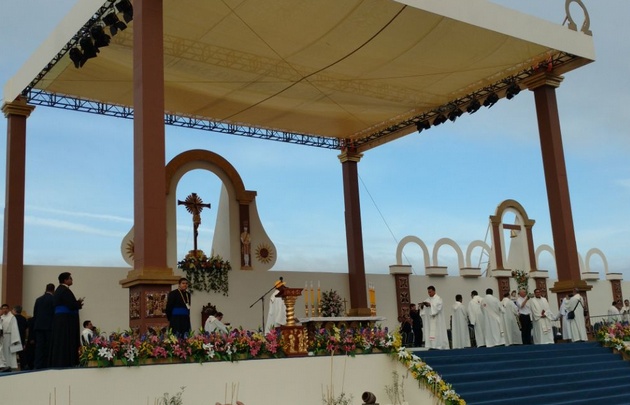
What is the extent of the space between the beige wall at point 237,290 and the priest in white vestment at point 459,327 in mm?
5299

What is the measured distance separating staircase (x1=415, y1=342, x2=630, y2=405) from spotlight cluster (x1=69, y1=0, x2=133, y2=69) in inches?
302

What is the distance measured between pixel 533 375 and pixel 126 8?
9395 millimetres

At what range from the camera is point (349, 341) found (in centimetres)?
1143

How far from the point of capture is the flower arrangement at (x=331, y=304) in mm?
20359

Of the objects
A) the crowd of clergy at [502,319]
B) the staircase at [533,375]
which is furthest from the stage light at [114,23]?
the crowd of clergy at [502,319]

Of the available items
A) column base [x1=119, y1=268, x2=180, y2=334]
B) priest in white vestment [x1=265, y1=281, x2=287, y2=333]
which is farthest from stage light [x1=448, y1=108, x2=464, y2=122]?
column base [x1=119, y1=268, x2=180, y2=334]

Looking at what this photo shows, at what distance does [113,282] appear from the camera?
56.0 ft

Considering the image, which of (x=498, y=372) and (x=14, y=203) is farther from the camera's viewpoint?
(x=14, y=203)

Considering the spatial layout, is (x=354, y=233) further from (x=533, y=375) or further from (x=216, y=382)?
(x=216, y=382)

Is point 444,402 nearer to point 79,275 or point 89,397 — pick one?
point 89,397

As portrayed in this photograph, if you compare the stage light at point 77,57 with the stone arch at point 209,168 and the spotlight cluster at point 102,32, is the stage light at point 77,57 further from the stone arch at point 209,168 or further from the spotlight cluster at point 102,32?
the stone arch at point 209,168

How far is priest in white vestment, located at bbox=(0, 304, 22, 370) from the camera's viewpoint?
12.1 meters

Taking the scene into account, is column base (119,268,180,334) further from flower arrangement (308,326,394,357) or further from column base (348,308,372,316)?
column base (348,308,372,316)

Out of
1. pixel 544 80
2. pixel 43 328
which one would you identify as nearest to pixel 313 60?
pixel 544 80
